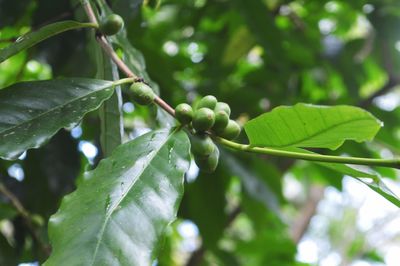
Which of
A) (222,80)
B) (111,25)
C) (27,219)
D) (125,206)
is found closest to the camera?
(125,206)

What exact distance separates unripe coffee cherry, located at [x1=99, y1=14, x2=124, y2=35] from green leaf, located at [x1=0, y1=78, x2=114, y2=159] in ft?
0.24

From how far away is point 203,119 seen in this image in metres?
0.66

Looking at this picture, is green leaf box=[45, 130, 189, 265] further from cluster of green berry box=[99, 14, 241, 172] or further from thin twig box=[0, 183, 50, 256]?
thin twig box=[0, 183, 50, 256]

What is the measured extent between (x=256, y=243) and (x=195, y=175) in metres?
0.48

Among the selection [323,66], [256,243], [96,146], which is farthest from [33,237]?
[323,66]

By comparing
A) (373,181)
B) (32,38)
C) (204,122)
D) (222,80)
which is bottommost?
(222,80)

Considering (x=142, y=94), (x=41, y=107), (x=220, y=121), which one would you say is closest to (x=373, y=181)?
(x=220, y=121)

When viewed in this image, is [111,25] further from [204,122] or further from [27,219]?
[27,219]

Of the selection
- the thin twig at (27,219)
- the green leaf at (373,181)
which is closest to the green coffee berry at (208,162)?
the green leaf at (373,181)

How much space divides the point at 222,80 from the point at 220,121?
1082 mm

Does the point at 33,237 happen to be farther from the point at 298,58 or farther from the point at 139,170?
the point at 298,58

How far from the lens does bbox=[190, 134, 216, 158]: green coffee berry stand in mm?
657

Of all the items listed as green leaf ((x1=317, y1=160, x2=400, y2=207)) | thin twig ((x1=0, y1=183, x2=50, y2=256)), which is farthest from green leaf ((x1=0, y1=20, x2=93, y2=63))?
thin twig ((x1=0, y1=183, x2=50, y2=256))

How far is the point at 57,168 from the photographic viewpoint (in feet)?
4.24
